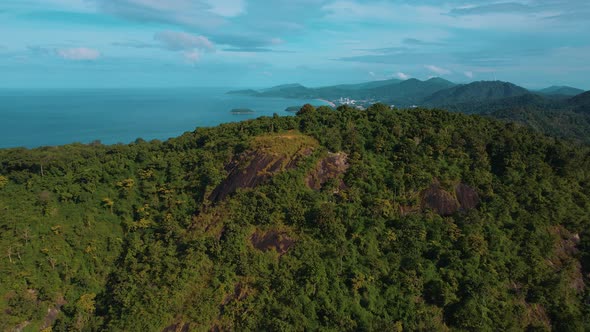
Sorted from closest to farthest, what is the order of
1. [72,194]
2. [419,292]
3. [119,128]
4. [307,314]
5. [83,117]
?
[307,314]
[419,292]
[72,194]
[119,128]
[83,117]

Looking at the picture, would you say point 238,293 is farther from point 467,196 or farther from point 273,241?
point 467,196

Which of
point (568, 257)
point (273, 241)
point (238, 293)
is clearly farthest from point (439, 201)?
point (238, 293)

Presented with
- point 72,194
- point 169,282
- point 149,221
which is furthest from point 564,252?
point 72,194

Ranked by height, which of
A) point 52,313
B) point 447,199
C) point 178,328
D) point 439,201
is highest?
point 447,199

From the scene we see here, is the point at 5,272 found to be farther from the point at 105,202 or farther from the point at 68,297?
the point at 105,202

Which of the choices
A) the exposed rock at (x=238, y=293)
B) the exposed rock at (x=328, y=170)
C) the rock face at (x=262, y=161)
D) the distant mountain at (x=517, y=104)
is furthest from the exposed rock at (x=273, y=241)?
the distant mountain at (x=517, y=104)

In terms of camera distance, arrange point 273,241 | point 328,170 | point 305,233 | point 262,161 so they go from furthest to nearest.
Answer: point 328,170, point 262,161, point 305,233, point 273,241

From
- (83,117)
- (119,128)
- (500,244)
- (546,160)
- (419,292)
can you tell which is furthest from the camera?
(83,117)
